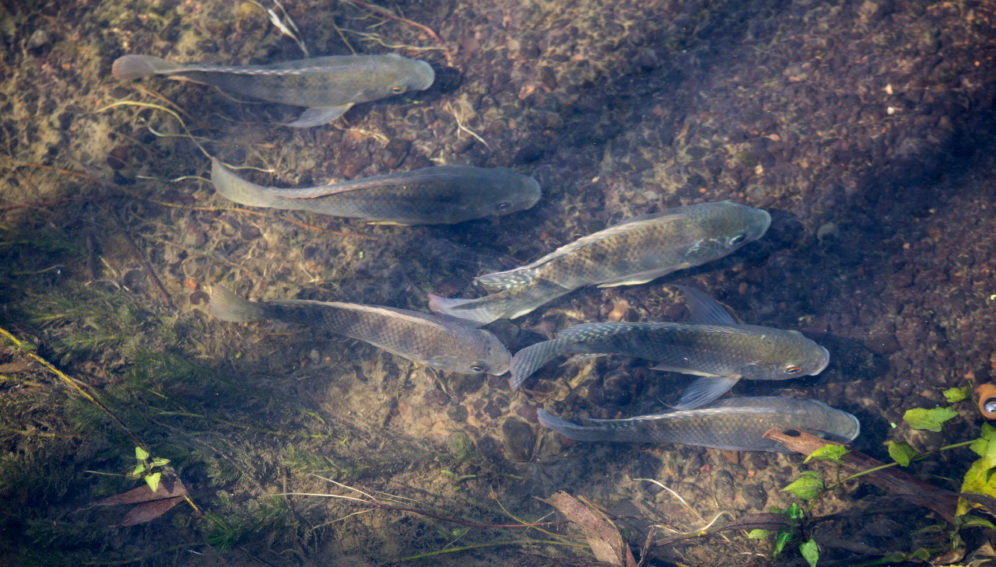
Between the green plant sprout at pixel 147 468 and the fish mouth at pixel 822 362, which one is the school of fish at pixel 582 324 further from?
the green plant sprout at pixel 147 468

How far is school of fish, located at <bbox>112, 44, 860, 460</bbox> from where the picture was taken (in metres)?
4.46

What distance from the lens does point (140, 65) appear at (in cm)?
556

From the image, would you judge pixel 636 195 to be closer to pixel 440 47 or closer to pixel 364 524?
pixel 440 47

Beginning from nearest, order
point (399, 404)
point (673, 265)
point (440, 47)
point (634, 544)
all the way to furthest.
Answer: point (634, 544) < point (673, 265) < point (399, 404) < point (440, 47)

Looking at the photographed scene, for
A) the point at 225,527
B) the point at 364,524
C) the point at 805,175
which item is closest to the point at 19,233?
the point at 225,527

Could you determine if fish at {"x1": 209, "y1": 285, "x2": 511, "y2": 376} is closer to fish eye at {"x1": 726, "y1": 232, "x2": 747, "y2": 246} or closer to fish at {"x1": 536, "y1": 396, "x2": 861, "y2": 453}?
fish at {"x1": 536, "y1": 396, "x2": 861, "y2": 453}

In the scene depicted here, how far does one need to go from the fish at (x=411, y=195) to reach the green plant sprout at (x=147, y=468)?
8.36ft

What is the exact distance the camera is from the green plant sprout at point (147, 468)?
435 centimetres

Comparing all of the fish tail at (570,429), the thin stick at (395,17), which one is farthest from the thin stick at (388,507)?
the thin stick at (395,17)

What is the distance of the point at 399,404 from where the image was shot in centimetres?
511

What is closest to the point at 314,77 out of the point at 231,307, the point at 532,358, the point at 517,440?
the point at 231,307

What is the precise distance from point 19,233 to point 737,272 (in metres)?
7.61

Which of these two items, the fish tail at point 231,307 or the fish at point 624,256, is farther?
the fish tail at point 231,307

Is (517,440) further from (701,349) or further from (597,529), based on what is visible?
(701,349)
